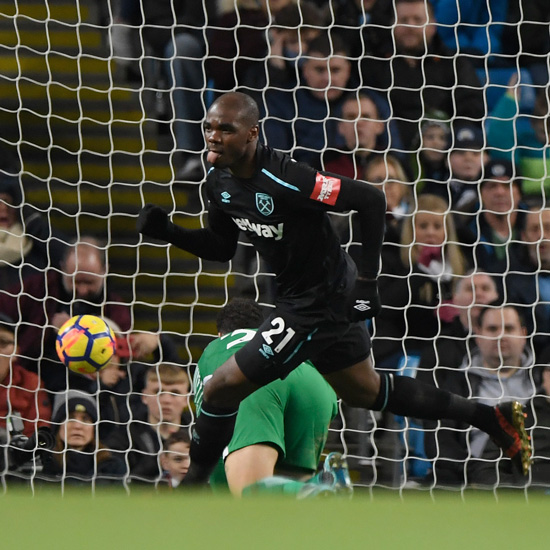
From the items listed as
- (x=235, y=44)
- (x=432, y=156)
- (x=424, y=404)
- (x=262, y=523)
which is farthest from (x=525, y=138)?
(x=262, y=523)

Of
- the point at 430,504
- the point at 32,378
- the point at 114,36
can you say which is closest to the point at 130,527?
the point at 430,504

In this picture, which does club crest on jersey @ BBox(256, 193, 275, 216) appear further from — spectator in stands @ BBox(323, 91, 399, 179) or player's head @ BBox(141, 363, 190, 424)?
spectator in stands @ BBox(323, 91, 399, 179)

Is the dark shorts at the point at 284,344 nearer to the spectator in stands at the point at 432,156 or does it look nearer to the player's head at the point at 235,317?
the player's head at the point at 235,317

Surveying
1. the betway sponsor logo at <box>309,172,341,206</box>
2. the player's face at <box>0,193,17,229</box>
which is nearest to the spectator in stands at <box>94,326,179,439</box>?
the player's face at <box>0,193,17,229</box>

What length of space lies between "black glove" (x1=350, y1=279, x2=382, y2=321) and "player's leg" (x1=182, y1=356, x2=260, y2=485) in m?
0.46

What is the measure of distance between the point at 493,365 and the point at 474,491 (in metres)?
0.64

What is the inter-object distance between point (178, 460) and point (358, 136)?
6.42 ft

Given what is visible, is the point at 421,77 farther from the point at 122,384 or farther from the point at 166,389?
the point at 122,384

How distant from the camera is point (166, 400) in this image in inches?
219

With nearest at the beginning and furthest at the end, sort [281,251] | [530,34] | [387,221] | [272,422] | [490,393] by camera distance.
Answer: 1. [281,251]
2. [272,422]
3. [490,393]
4. [387,221]
5. [530,34]

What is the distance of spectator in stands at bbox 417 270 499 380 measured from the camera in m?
5.64

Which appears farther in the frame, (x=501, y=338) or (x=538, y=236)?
(x=538, y=236)

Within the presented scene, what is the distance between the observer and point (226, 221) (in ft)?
13.5

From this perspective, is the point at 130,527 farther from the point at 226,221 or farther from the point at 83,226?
the point at 83,226
